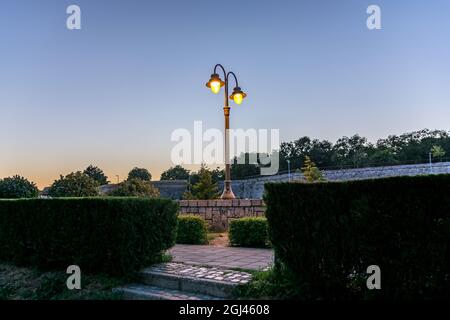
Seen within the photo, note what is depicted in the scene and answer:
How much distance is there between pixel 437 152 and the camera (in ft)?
118

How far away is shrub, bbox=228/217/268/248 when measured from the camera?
572 centimetres

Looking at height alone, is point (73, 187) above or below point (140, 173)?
below

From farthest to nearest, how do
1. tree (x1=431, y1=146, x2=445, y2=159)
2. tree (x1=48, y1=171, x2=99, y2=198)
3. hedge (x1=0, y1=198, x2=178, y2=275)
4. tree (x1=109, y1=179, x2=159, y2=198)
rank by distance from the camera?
1. tree (x1=431, y1=146, x2=445, y2=159)
2. tree (x1=109, y1=179, x2=159, y2=198)
3. tree (x1=48, y1=171, x2=99, y2=198)
4. hedge (x1=0, y1=198, x2=178, y2=275)

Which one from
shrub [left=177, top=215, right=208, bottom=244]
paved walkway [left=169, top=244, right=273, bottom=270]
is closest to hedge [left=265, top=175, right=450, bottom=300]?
paved walkway [left=169, top=244, right=273, bottom=270]

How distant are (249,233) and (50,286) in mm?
3222

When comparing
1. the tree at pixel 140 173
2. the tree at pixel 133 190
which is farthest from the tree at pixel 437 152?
Result: the tree at pixel 140 173

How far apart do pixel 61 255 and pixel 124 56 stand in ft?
19.3

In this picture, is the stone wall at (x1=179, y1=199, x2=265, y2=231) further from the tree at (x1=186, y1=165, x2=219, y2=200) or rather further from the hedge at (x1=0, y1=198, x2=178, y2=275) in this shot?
the tree at (x1=186, y1=165, x2=219, y2=200)

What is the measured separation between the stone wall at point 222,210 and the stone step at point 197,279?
3862mm

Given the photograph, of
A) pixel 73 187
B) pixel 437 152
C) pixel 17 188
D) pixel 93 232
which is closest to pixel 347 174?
pixel 437 152

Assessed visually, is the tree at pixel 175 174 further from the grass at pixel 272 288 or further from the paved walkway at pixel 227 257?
the grass at pixel 272 288

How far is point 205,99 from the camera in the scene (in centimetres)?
1164

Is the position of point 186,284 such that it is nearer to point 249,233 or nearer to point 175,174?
point 249,233
